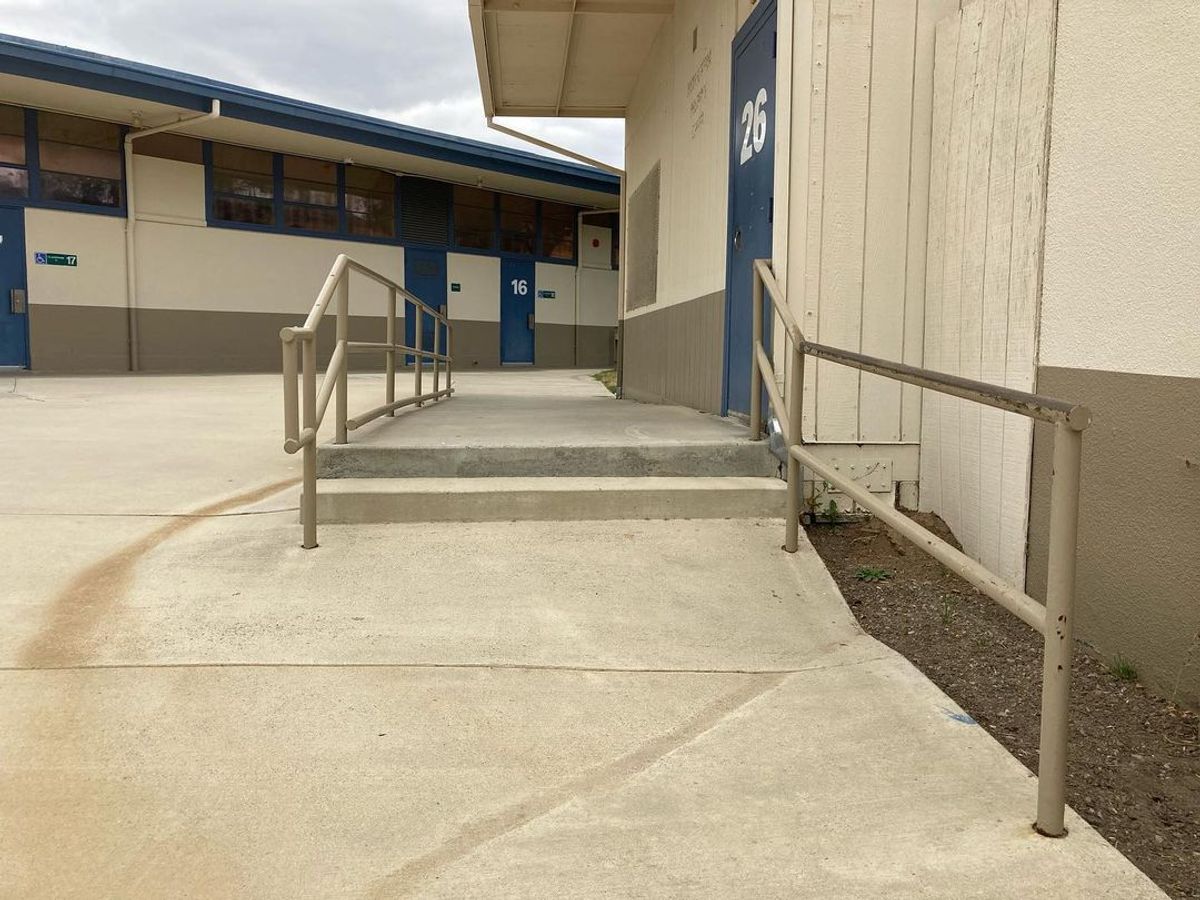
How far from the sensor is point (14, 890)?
1739mm

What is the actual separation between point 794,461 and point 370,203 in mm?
15863

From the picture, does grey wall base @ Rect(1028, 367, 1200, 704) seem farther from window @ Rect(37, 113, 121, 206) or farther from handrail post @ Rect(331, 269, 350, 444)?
window @ Rect(37, 113, 121, 206)

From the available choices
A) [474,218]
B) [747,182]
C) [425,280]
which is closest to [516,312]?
[474,218]

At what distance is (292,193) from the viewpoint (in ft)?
54.9

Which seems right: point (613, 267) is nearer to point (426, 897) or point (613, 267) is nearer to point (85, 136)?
point (85, 136)

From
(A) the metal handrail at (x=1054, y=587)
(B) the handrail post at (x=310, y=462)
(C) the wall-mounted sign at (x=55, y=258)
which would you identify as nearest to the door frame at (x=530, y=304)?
(C) the wall-mounted sign at (x=55, y=258)

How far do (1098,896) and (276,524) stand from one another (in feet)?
11.3

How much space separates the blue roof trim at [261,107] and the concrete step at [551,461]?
1139 centimetres

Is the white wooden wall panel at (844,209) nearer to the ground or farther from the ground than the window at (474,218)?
nearer to the ground

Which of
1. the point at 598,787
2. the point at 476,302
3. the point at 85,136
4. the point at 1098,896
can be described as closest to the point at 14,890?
the point at 598,787

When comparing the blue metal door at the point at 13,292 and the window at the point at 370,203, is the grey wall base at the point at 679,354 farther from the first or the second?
the blue metal door at the point at 13,292

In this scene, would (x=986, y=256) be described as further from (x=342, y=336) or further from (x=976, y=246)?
(x=342, y=336)

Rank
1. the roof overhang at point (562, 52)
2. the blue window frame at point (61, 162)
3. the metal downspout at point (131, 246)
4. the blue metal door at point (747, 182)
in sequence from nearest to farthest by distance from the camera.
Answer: the blue metal door at point (747, 182), the roof overhang at point (562, 52), the blue window frame at point (61, 162), the metal downspout at point (131, 246)

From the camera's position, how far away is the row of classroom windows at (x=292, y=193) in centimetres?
1398
